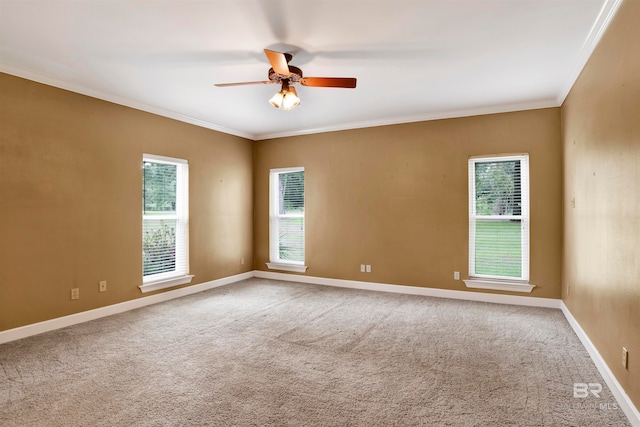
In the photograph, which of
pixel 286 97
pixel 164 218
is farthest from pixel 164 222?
pixel 286 97

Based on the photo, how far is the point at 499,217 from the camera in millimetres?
4824

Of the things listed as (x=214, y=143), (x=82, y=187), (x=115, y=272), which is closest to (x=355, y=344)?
(x=115, y=272)

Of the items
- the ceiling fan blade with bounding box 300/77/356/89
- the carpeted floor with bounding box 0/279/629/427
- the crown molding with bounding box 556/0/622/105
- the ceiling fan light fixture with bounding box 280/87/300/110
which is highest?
the crown molding with bounding box 556/0/622/105

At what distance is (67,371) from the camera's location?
8.98 feet

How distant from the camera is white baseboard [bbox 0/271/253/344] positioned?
342cm

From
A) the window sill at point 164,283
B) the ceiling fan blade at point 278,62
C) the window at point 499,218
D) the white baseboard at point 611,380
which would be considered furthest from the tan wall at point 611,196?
the window sill at point 164,283

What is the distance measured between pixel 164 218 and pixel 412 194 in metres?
3.76

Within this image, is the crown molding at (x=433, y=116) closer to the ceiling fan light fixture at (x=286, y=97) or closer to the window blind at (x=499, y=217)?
the window blind at (x=499, y=217)

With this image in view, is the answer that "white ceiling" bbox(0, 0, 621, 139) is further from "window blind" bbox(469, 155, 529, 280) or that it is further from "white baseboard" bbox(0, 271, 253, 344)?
"white baseboard" bbox(0, 271, 253, 344)

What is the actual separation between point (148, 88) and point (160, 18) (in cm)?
170

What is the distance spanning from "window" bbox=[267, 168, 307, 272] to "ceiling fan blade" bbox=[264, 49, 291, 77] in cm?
324

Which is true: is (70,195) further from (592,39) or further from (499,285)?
(499,285)

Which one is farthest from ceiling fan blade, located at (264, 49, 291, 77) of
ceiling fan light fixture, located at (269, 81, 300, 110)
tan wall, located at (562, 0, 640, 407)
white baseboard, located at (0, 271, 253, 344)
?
white baseboard, located at (0, 271, 253, 344)

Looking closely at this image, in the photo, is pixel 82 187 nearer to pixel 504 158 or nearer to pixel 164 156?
pixel 164 156
